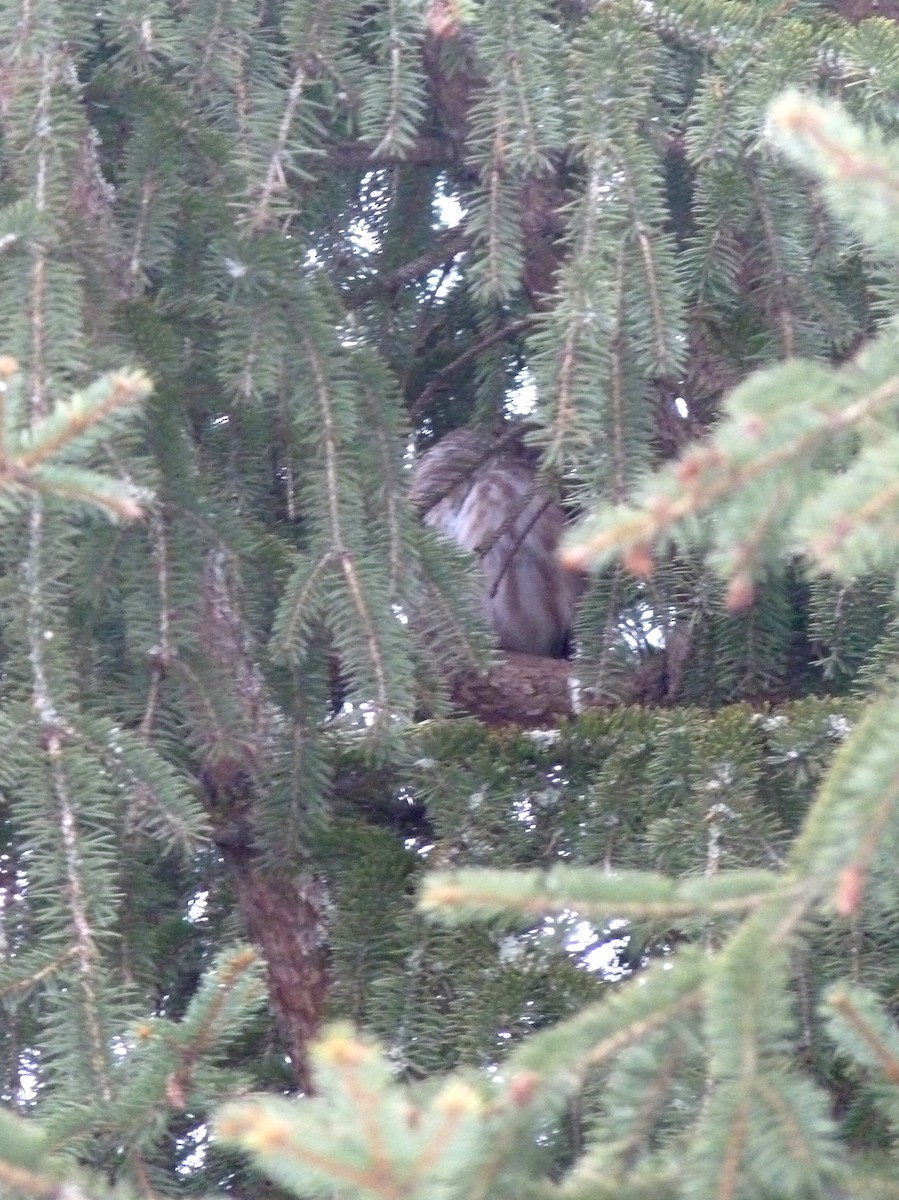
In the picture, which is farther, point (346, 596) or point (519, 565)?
point (519, 565)

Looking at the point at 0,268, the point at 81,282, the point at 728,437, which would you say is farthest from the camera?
the point at 81,282

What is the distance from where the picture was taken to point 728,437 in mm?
911

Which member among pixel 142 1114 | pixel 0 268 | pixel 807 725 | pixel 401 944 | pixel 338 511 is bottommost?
pixel 142 1114

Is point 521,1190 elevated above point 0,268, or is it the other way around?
point 0,268

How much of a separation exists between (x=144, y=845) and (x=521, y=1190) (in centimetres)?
93

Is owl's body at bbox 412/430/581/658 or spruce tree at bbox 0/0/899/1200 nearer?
spruce tree at bbox 0/0/899/1200

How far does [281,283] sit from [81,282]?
0.22 metres

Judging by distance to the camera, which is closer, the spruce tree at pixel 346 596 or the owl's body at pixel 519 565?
the spruce tree at pixel 346 596

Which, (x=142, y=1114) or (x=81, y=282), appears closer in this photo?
(x=142, y=1114)

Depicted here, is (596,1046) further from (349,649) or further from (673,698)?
(673,698)

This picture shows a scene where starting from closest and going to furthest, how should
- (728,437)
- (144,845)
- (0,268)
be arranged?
(728,437) < (0,268) < (144,845)

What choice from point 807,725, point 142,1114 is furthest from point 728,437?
point 807,725

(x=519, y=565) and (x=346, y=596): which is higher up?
(x=519, y=565)

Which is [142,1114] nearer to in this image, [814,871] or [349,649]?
[349,649]
